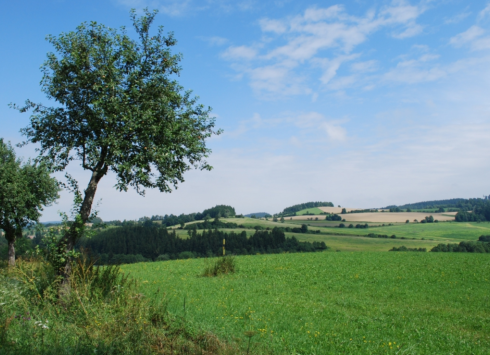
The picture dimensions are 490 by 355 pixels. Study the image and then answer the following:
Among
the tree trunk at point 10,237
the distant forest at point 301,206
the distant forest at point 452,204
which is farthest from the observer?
the distant forest at point 301,206

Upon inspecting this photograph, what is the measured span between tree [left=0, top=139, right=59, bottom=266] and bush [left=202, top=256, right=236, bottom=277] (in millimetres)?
12718

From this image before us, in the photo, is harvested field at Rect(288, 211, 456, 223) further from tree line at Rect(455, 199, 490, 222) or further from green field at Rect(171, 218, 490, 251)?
green field at Rect(171, 218, 490, 251)

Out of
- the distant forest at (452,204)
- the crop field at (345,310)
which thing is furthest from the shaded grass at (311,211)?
the crop field at (345,310)

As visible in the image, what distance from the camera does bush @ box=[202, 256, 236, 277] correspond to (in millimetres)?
20953

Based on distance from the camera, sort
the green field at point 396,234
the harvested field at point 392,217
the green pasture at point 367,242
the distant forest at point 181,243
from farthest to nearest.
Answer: the harvested field at point 392,217 < the green field at point 396,234 < the green pasture at point 367,242 < the distant forest at point 181,243

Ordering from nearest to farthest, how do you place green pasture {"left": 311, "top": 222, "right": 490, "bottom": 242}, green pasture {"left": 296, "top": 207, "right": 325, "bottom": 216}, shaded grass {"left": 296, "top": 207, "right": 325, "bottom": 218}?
green pasture {"left": 311, "top": 222, "right": 490, "bottom": 242}, shaded grass {"left": 296, "top": 207, "right": 325, "bottom": 218}, green pasture {"left": 296, "top": 207, "right": 325, "bottom": 216}

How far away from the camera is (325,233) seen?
77.9m

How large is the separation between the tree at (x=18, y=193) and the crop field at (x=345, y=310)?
12591mm

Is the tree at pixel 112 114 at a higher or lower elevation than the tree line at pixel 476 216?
higher

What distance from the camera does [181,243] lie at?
206 feet

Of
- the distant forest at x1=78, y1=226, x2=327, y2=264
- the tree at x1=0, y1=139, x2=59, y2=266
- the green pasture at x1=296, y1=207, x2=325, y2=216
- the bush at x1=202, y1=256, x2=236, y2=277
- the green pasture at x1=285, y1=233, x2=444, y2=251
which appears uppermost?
the tree at x1=0, y1=139, x2=59, y2=266

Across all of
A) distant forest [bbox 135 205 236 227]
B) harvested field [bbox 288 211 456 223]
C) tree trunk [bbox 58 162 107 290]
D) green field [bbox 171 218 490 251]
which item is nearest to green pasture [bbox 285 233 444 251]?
green field [bbox 171 218 490 251]

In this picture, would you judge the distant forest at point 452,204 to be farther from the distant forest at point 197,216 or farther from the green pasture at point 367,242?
the distant forest at point 197,216

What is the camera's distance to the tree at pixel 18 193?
71.2 ft
